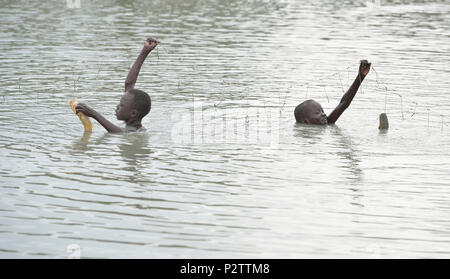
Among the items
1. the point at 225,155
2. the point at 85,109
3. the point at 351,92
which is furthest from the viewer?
the point at 351,92

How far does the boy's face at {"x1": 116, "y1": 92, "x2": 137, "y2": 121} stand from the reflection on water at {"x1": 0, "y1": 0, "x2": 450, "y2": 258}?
27cm

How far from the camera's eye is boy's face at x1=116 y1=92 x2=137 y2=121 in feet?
34.2

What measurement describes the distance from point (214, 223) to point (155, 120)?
4.72 m

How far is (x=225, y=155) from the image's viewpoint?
9523 mm

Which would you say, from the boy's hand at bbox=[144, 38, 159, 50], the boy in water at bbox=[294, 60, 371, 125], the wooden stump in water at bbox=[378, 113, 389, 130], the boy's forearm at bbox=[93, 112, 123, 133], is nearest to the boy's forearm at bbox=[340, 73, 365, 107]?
the boy in water at bbox=[294, 60, 371, 125]

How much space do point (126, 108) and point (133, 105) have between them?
10 centimetres

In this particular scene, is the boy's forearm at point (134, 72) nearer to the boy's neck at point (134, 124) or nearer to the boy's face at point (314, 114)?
the boy's neck at point (134, 124)

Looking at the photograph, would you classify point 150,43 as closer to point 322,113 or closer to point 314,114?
point 314,114

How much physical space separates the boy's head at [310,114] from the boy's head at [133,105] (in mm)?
2290

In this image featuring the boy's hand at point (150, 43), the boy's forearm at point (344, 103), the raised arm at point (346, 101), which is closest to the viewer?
the boy's hand at point (150, 43)

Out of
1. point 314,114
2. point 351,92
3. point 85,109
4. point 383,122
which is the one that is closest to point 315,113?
point 314,114

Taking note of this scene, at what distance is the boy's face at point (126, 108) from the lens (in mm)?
10422

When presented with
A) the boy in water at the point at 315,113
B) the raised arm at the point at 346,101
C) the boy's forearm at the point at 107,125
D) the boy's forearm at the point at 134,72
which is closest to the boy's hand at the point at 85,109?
the boy's forearm at the point at 107,125

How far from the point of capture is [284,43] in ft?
64.6
